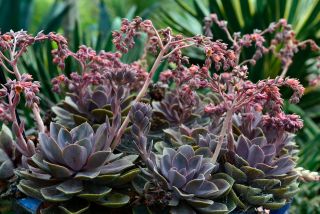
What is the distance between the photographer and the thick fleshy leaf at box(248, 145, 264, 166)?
98 cm

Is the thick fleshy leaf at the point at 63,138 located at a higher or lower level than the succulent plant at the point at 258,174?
higher

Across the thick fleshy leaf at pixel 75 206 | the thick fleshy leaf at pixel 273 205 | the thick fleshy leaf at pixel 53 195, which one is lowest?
the thick fleshy leaf at pixel 273 205

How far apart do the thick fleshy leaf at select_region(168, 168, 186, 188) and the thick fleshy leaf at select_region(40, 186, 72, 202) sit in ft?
0.59

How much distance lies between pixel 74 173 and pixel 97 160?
5 cm

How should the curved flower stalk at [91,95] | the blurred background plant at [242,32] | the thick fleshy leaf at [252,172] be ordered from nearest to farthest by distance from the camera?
the thick fleshy leaf at [252,172] → the curved flower stalk at [91,95] → the blurred background plant at [242,32]

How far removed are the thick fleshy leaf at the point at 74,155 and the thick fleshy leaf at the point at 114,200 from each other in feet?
0.26

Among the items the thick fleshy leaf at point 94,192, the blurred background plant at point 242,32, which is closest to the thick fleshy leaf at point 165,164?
the thick fleshy leaf at point 94,192

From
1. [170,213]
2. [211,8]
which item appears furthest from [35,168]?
[211,8]

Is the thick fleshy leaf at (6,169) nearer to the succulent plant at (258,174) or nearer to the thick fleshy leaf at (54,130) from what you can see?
the thick fleshy leaf at (54,130)

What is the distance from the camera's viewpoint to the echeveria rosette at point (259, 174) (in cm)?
94

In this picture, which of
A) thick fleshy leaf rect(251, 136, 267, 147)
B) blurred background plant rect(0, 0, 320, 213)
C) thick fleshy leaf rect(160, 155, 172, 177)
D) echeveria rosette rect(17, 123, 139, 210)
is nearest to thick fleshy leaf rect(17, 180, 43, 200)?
echeveria rosette rect(17, 123, 139, 210)

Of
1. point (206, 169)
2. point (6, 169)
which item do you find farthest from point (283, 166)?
point (6, 169)

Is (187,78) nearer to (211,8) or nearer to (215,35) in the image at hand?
(215,35)

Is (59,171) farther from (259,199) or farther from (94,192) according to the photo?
(259,199)
